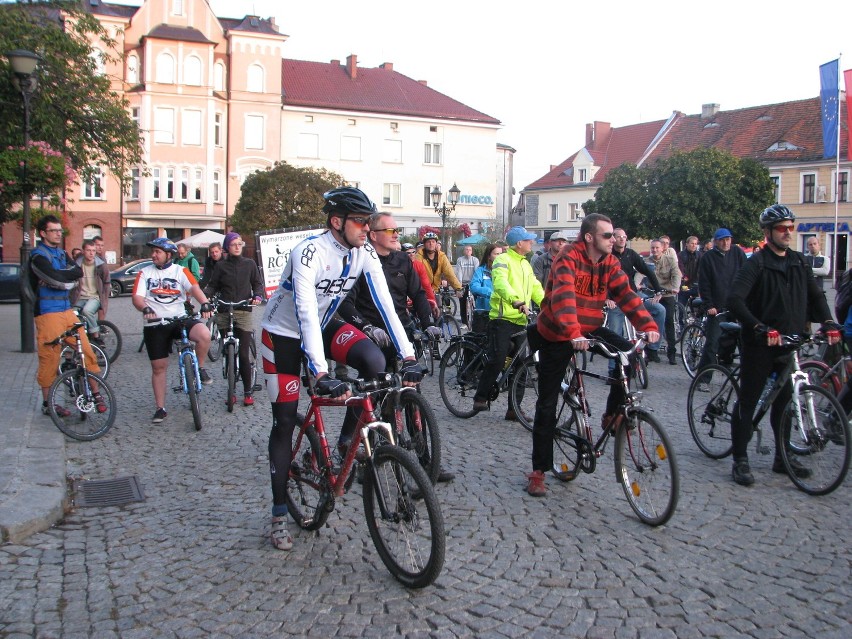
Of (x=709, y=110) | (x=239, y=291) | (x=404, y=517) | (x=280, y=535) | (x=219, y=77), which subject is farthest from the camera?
Result: (x=709, y=110)

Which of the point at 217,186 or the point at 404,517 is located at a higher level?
the point at 217,186

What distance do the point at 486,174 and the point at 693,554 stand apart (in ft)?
196

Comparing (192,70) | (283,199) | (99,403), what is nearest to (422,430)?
(99,403)

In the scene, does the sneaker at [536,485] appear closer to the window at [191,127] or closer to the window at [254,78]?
the window at [191,127]

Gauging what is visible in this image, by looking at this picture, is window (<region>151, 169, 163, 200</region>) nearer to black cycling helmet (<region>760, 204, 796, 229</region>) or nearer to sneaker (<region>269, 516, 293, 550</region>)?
black cycling helmet (<region>760, 204, 796, 229</region>)

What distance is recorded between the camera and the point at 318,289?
4.75 m

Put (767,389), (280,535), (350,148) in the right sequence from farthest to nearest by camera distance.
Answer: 1. (350,148)
2. (767,389)
3. (280,535)

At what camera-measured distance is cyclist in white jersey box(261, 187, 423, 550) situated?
4586 millimetres

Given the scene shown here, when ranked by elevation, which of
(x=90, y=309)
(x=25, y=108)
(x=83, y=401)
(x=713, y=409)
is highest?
(x=25, y=108)

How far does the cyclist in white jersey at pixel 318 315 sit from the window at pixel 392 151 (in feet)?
183

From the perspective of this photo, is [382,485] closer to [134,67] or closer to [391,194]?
[134,67]

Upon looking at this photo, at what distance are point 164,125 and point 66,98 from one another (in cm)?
3761

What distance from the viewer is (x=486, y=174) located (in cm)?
6303

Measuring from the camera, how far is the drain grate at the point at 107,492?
5.80m
